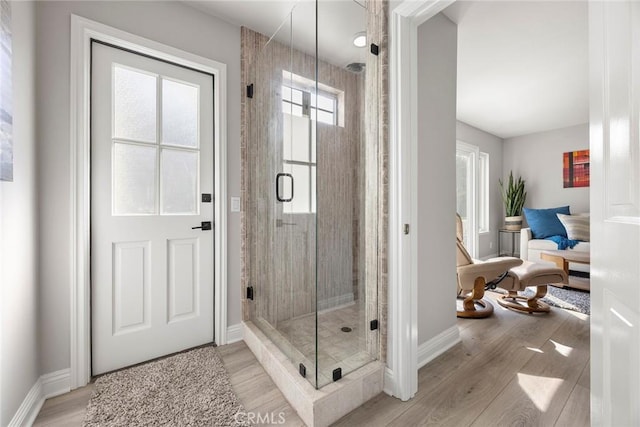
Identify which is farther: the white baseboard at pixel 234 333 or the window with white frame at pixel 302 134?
the white baseboard at pixel 234 333

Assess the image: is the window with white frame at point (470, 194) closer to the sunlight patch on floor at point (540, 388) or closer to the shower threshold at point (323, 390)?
the sunlight patch on floor at point (540, 388)

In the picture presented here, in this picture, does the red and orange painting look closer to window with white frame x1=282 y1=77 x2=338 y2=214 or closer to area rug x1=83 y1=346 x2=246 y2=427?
window with white frame x1=282 y1=77 x2=338 y2=214

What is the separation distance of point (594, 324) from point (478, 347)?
1489 mm

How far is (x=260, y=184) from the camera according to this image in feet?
6.68

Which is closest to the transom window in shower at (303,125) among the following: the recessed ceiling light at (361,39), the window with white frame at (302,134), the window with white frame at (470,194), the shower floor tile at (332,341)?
the window with white frame at (302,134)

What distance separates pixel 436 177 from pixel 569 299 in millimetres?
2513

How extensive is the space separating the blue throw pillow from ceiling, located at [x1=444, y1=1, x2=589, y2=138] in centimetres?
148

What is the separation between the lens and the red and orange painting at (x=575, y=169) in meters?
4.60

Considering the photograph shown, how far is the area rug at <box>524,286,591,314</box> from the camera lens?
2791mm

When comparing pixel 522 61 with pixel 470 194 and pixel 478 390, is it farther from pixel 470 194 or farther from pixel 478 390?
pixel 478 390

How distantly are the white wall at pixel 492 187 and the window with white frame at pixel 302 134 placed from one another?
4.24m

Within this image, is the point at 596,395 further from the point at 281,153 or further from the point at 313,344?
the point at 281,153

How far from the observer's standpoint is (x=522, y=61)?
8.91 feet

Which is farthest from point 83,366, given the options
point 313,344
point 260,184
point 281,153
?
point 281,153
